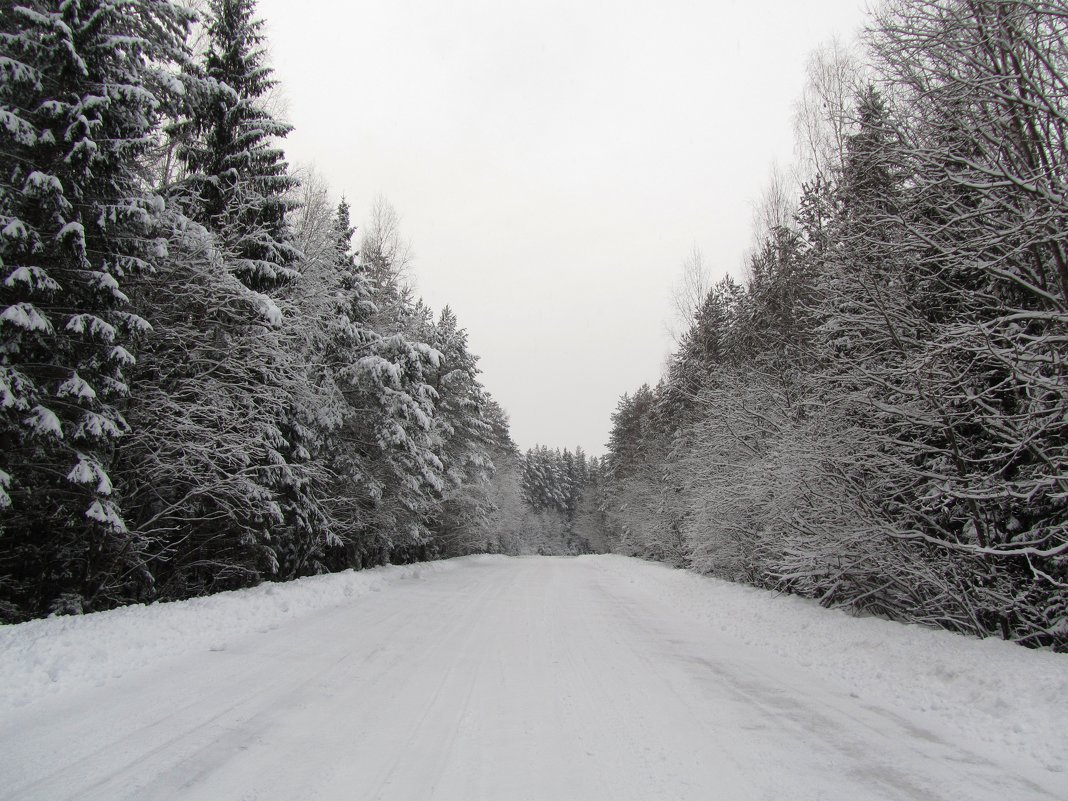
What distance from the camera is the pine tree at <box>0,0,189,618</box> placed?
7211mm

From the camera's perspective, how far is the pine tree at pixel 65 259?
721 cm

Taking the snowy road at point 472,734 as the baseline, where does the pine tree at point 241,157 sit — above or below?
above

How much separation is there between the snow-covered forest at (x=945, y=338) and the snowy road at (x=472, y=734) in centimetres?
306

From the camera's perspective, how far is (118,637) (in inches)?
263

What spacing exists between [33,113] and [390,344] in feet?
35.6

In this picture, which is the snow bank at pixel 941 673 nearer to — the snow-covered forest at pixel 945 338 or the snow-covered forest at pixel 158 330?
the snow-covered forest at pixel 945 338

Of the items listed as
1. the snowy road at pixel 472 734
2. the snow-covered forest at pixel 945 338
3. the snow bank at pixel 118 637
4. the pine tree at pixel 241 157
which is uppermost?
the pine tree at pixel 241 157

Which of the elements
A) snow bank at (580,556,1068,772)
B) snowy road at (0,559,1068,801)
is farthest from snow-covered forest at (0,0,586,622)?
snow bank at (580,556,1068,772)

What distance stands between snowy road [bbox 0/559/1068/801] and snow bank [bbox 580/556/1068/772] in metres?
0.37

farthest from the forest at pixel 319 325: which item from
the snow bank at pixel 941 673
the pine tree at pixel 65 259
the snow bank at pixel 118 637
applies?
the snow bank at pixel 118 637

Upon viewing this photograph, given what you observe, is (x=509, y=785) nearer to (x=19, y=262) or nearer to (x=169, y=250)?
(x=19, y=262)

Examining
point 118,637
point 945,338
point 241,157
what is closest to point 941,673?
point 945,338

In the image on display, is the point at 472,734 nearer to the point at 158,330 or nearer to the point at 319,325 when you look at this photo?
the point at 158,330

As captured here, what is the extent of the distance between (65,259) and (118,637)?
5.26 meters
